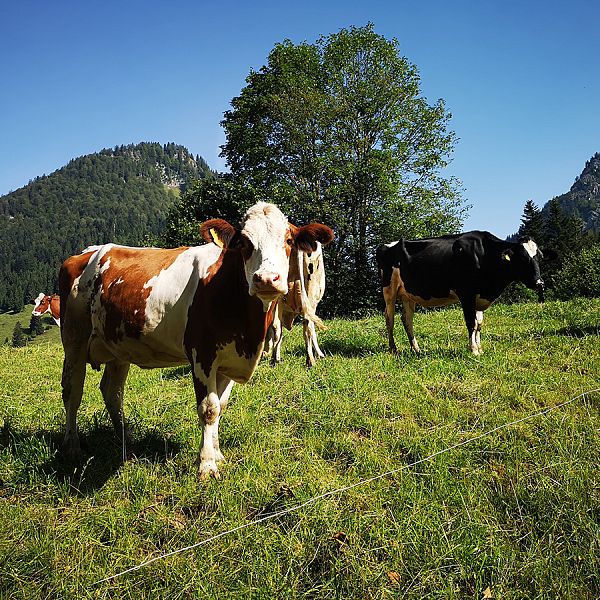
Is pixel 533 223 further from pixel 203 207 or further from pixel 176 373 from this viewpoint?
pixel 176 373

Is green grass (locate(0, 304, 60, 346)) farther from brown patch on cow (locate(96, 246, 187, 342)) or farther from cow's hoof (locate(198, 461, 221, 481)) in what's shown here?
cow's hoof (locate(198, 461, 221, 481))

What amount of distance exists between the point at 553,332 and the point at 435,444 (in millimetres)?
6800

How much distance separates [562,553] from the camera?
117 inches

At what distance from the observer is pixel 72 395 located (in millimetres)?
5500

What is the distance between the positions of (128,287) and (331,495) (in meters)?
3.13

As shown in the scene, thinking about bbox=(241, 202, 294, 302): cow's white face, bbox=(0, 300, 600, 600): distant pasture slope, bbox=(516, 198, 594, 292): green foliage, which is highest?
bbox=(516, 198, 594, 292): green foliage

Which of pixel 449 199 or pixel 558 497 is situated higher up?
pixel 449 199

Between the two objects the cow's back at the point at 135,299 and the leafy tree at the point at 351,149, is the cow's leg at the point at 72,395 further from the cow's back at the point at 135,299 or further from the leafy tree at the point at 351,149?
the leafy tree at the point at 351,149

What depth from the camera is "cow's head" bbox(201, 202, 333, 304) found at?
12.3ft

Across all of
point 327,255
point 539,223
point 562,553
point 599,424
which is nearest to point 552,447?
point 599,424

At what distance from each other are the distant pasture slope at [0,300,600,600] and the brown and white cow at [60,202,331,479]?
64cm

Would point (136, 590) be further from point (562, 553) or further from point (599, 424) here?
point (599, 424)

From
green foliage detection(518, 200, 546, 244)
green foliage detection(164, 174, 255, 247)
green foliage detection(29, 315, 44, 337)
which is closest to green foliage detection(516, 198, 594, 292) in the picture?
green foliage detection(518, 200, 546, 244)

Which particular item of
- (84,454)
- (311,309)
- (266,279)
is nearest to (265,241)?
(266,279)
